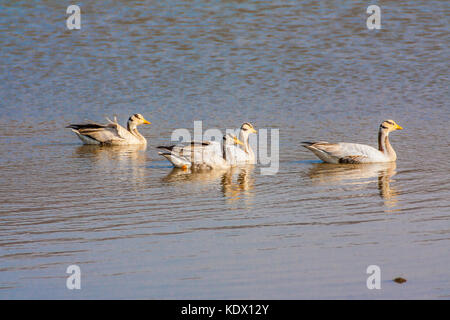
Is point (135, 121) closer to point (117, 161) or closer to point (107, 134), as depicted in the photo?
point (107, 134)

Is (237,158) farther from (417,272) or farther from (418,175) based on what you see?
(417,272)

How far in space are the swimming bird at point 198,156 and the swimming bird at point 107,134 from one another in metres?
2.96

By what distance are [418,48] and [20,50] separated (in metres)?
13.0

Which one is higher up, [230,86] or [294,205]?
[230,86]

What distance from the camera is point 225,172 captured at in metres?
13.7

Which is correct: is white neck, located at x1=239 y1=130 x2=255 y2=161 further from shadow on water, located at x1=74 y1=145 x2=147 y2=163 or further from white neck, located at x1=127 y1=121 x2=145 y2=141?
white neck, located at x1=127 y1=121 x2=145 y2=141

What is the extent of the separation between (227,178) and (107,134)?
474 cm

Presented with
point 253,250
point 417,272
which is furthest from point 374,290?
point 253,250

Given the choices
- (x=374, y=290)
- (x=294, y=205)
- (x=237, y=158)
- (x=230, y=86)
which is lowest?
(x=374, y=290)

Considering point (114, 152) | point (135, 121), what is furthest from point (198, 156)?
point (135, 121)

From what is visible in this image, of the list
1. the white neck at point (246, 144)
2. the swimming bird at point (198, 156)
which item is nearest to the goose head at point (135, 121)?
the white neck at point (246, 144)

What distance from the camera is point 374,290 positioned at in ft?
22.3

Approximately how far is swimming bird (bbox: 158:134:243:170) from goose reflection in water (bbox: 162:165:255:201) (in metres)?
0.11

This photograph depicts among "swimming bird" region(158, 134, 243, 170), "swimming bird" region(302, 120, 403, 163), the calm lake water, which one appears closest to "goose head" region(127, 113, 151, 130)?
the calm lake water
